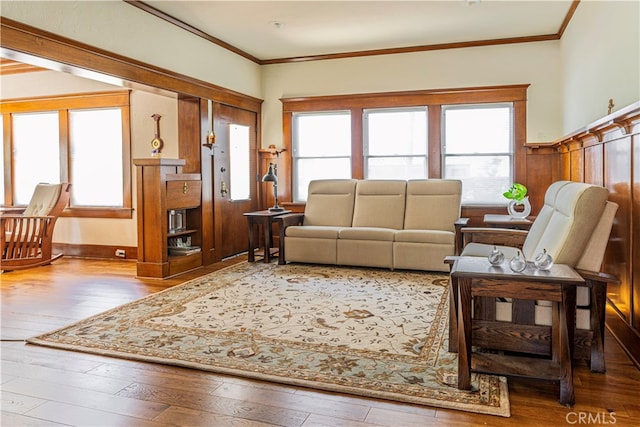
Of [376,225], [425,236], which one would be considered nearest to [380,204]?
[376,225]

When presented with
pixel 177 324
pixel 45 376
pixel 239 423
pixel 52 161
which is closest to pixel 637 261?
pixel 239 423

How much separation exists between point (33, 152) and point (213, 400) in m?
6.13

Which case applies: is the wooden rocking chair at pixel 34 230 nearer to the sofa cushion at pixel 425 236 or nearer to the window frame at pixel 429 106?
the window frame at pixel 429 106

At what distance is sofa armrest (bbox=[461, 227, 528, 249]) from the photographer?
143 inches

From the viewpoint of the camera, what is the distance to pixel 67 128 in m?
6.58

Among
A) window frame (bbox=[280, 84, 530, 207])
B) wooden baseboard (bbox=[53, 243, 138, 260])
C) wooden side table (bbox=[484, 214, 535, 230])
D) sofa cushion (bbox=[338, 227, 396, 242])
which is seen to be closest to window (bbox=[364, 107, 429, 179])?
window frame (bbox=[280, 84, 530, 207])

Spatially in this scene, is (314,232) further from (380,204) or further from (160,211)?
(160,211)

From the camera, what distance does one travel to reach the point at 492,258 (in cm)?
241

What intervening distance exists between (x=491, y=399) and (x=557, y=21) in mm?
4667

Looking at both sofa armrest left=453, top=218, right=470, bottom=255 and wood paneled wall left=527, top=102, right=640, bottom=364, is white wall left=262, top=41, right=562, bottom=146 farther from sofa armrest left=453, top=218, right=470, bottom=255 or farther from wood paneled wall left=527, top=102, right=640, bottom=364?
wood paneled wall left=527, top=102, right=640, bottom=364

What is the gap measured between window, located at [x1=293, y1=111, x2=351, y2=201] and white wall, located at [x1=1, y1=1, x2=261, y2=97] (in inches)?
40.7

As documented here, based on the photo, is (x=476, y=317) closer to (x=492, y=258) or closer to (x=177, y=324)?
(x=492, y=258)

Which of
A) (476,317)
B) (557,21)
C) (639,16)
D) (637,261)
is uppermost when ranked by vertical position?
(557,21)

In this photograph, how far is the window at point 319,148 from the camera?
6.73 metres
